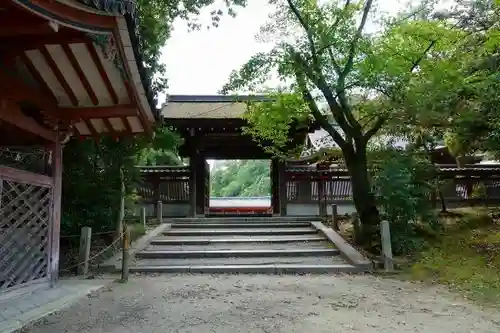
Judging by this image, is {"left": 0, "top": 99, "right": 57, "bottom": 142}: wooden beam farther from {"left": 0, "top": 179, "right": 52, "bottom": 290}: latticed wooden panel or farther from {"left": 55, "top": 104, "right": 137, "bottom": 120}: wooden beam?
{"left": 0, "top": 179, "right": 52, "bottom": 290}: latticed wooden panel

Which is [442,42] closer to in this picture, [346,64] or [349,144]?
[346,64]

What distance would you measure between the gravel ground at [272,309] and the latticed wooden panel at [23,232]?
925 mm

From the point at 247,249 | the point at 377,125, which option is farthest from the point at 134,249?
the point at 377,125

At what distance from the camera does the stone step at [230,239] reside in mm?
10570

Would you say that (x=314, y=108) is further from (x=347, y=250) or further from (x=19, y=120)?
(x=19, y=120)

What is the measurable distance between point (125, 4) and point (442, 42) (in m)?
7.71

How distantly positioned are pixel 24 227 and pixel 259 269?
4.34 meters

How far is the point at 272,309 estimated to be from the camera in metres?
5.26

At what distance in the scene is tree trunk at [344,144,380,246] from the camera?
31.4 feet

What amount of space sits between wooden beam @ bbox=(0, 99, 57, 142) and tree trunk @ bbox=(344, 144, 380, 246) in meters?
6.75

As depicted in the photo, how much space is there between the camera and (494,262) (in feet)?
25.9

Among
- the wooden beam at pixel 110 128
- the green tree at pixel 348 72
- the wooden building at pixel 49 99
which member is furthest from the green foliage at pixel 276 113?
the wooden beam at pixel 110 128

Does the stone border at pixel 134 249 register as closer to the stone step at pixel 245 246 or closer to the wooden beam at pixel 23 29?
the stone step at pixel 245 246

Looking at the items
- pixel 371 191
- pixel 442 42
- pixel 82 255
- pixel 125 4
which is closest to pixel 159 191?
pixel 82 255
